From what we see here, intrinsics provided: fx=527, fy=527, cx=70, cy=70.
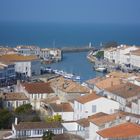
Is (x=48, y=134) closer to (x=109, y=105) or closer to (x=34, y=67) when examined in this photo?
(x=109, y=105)

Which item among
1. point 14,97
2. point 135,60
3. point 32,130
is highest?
point 32,130

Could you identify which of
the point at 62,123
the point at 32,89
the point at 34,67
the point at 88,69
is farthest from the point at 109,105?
the point at 88,69

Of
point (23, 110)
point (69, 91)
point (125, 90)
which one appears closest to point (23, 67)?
point (69, 91)

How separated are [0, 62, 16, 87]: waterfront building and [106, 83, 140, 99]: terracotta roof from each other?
8564 mm

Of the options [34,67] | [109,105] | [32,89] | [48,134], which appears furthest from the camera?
[34,67]

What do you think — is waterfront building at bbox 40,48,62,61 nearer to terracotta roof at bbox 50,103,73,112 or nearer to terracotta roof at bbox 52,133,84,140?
terracotta roof at bbox 50,103,73,112

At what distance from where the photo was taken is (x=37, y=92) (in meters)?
21.4

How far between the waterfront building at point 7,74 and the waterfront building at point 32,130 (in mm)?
12090

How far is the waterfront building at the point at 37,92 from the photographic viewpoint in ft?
68.1

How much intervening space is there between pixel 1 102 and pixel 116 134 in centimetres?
825

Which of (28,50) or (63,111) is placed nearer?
(63,111)

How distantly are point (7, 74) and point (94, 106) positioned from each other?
1257cm

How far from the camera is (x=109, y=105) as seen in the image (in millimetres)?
17578

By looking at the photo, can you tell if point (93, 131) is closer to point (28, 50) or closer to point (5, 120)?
point (5, 120)
